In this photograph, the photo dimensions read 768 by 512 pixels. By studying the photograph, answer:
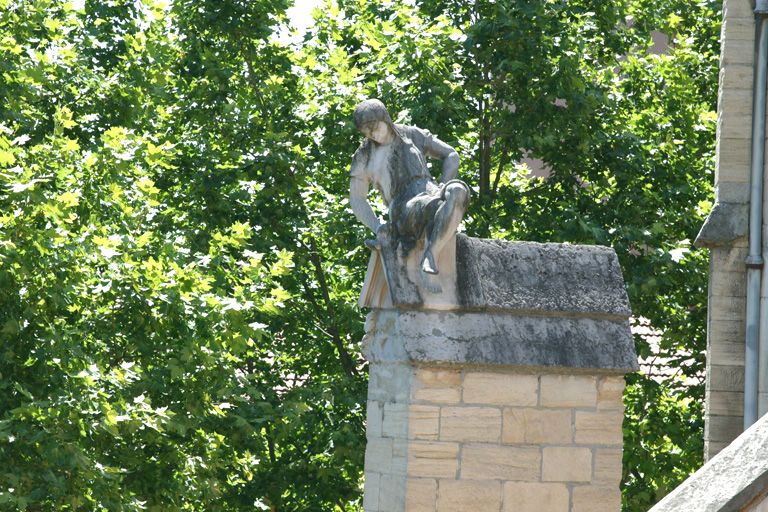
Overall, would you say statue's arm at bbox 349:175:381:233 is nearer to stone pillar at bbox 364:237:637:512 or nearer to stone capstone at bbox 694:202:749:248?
stone pillar at bbox 364:237:637:512

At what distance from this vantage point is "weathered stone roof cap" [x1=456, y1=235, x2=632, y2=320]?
6852 mm

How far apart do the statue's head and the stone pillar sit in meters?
0.74

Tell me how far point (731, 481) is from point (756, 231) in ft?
23.1

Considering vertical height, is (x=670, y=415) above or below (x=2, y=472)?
above

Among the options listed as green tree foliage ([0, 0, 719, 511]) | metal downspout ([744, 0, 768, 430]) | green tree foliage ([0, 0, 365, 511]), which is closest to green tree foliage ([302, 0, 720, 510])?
green tree foliage ([0, 0, 719, 511])

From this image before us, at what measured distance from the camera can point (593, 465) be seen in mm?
6953

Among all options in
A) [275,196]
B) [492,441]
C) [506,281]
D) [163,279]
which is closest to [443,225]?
[506,281]

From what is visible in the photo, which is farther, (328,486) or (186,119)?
(186,119)

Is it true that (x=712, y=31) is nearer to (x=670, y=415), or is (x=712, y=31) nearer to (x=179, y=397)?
(x=670, y=415)

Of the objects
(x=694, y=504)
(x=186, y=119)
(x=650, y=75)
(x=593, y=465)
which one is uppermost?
(x=650, y=75)

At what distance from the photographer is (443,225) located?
6773 mm

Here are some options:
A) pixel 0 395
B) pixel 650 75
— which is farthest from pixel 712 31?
pixel 0 395

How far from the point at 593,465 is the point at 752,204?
3730 mm

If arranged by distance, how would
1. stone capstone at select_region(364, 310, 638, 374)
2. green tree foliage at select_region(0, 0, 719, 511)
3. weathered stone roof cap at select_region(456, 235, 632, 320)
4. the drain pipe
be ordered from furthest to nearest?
green tree foliage at select_region(0, 0, 719, 511), the drain pipe, weathered stone roof cap at select_region(456, 235, 632, 320), stone capstone at select_region(364, 310, 638, 374)
